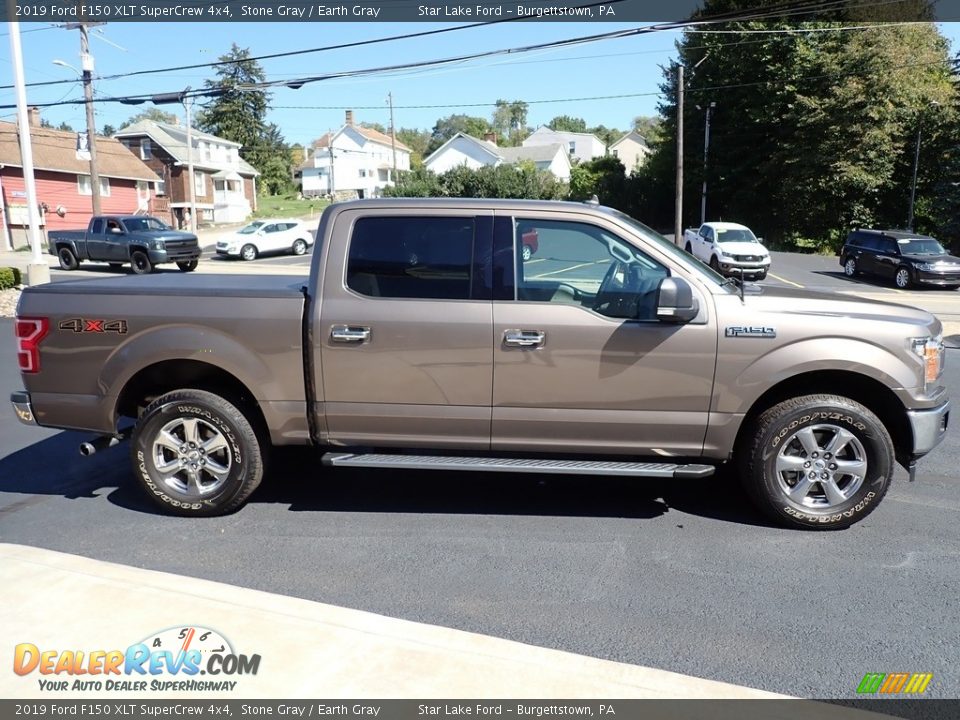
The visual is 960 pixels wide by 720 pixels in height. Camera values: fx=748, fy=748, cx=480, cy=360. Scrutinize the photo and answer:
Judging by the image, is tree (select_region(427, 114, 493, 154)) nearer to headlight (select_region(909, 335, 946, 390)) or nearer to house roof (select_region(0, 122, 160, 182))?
house roof (select_region(0, 122, 160, 182))

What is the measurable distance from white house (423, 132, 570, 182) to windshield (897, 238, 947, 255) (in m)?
42.3

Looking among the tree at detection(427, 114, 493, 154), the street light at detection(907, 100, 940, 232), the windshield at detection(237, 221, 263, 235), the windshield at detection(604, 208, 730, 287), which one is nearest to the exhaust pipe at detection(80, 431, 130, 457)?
the windshield at detection(604, 208, 730, 287)

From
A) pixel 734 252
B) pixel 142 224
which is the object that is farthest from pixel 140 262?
pixel 734 252

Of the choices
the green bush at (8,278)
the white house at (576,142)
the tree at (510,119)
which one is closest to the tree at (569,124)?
the tree at (510,119)

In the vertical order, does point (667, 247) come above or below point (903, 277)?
above

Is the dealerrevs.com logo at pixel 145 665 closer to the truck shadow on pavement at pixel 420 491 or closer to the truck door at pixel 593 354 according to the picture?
the truck shadow on pavement at pixel 420 491

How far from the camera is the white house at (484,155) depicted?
6875cm

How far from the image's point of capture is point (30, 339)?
190 inches

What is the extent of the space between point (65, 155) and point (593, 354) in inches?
1869

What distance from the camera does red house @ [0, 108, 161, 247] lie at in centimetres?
3919

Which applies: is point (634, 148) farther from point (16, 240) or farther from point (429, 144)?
point (16, 240)

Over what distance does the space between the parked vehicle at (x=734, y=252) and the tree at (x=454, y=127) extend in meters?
108

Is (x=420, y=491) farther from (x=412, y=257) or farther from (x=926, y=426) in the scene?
(x=926, y=426)

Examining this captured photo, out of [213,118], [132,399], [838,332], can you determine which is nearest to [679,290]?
[838,332]
